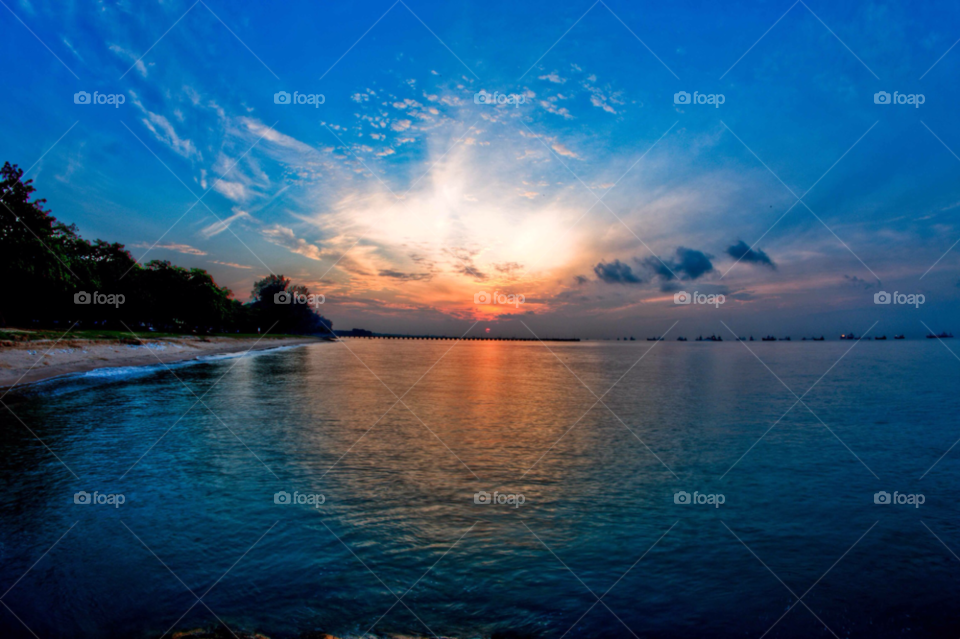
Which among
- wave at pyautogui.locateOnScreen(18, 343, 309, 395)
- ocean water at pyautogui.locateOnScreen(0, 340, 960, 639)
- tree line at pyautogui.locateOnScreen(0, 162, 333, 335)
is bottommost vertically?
wave at pyautogui.locateOnScreen(18, 343, 309, 395)

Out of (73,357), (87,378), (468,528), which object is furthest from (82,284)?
(468,528)

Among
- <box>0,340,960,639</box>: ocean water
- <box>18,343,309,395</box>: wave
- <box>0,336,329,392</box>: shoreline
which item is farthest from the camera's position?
<box>0,336,329,392</box>: shoreline

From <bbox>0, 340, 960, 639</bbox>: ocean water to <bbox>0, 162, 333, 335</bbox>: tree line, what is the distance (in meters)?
22.7

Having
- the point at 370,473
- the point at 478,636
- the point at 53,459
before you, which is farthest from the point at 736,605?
the point at 53,459

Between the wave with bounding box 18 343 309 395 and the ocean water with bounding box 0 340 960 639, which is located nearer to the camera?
the ocean water with bounding box 0 340 960 639

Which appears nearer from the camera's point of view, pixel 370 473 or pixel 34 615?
pixel 34 615

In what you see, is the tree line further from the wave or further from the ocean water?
the ocean water

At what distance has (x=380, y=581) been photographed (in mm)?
7961

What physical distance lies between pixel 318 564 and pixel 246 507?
3868 mm

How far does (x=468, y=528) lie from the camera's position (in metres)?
10.3

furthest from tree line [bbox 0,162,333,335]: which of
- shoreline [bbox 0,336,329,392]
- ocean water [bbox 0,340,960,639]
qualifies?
ocean water [bbox 0,340,960,639]

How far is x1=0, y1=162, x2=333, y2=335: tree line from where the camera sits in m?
38.1

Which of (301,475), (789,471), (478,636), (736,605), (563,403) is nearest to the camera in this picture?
(478,636)

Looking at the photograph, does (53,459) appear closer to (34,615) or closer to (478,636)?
(34,615)
